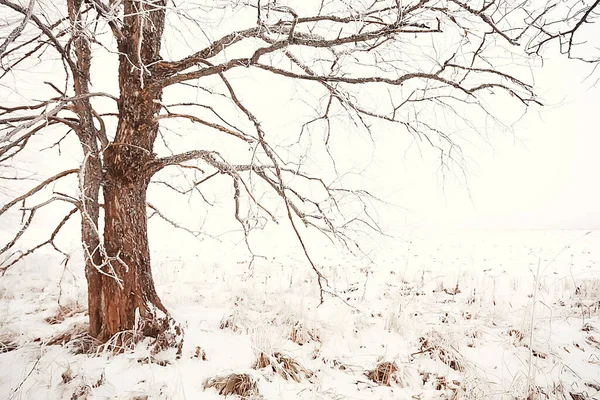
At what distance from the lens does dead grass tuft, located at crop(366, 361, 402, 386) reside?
2.91m

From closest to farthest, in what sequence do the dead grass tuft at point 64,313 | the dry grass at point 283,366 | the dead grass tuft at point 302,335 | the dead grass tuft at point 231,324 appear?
1. the dry grass at point 283,366
2. the dead grass tuft at point 302,335
3. the dead grass tuft at point 231,324
4. the dead grass tuft at point 64,313

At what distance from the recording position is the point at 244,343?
3.47m

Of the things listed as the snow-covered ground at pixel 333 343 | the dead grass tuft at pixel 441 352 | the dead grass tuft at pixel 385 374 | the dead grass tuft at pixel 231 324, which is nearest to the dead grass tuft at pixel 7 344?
the snow-covered ground at pixel 333 343

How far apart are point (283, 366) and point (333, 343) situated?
0.80m

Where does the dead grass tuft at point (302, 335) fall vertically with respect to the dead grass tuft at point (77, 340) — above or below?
below

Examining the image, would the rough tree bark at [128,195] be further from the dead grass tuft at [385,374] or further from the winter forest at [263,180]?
the dead grass tuft at [385,374]

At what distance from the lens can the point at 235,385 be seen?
2697 mm

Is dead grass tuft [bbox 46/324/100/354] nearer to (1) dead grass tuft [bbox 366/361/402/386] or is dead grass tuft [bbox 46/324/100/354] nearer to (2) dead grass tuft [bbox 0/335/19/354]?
(2) dead grass tuft [bbox 0/335/19/354]

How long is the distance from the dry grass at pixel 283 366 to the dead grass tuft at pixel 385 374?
0.54 m

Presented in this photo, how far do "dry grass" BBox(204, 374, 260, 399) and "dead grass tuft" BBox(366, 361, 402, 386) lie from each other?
102 cm

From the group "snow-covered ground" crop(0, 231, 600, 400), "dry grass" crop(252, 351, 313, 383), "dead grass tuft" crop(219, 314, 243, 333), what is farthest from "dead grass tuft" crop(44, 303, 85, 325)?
"dry grass" crop(252, 351, 313, 383)

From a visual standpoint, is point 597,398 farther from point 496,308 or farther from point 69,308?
point 69,308

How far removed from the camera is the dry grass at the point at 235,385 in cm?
263

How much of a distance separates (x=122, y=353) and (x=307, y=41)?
312 cm
